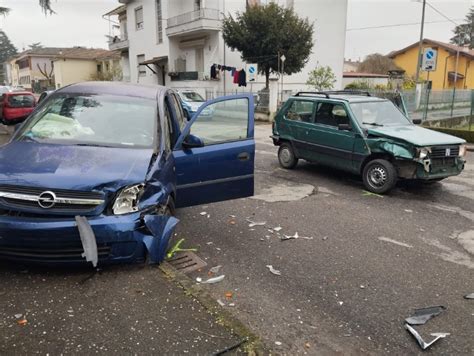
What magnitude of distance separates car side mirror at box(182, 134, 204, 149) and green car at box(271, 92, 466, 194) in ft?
12.7

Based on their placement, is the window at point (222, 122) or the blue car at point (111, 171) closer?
the blue car at point (111, 171)

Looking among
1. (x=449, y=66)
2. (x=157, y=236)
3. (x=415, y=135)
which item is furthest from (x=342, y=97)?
(x=449, y=66)

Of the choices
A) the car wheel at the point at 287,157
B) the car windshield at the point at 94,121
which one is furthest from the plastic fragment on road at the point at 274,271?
the car wheel at the point at 287,157

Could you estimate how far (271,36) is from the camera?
24531 mm

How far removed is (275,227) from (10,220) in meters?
3.33

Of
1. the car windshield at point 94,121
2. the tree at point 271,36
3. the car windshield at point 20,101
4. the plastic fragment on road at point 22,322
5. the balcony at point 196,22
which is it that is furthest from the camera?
the balcony at point 196,22

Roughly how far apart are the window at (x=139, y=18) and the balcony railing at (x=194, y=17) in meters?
6.59

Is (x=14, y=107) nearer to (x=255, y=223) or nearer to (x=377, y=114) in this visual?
(x=377, y=114)

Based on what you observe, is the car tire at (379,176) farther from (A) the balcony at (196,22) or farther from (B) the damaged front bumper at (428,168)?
(A) the balcony at (196,22)

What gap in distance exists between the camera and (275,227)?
5.68 meters

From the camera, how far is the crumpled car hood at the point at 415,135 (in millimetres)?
7074

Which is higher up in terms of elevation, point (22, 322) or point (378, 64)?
point (378, 64)

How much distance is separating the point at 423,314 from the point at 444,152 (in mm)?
4479

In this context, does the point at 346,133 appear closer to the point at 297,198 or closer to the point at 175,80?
the point at 297,198
